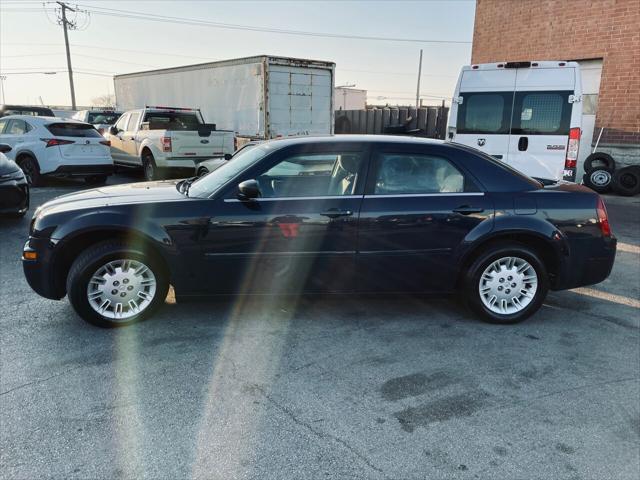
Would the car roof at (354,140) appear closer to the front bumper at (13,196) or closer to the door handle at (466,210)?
the door handle at (466,210)

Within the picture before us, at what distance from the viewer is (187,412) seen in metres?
2.84

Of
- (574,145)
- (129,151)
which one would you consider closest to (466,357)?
(574,145)

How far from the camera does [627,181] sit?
38.9ft

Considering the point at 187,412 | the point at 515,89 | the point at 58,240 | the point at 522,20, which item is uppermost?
the point at 522,20

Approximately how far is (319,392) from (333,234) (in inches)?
51.3

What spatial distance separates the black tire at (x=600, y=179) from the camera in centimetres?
1215

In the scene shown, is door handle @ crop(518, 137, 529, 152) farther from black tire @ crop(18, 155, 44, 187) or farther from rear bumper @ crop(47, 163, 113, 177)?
black tire @ crop(18, 155, 44, 187)

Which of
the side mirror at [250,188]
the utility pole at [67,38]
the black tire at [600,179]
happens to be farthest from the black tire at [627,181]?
the utility pole at [67,38]

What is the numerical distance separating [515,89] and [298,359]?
6463 millimetres

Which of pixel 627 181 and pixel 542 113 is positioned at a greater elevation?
pixel 542 113

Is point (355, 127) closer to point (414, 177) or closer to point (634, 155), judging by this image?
point (634, 155)

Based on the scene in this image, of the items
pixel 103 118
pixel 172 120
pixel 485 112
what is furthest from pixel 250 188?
pixel 103 118

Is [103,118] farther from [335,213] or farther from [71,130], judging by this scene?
[335,213]

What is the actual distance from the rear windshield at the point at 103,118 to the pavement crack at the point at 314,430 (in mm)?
16671
